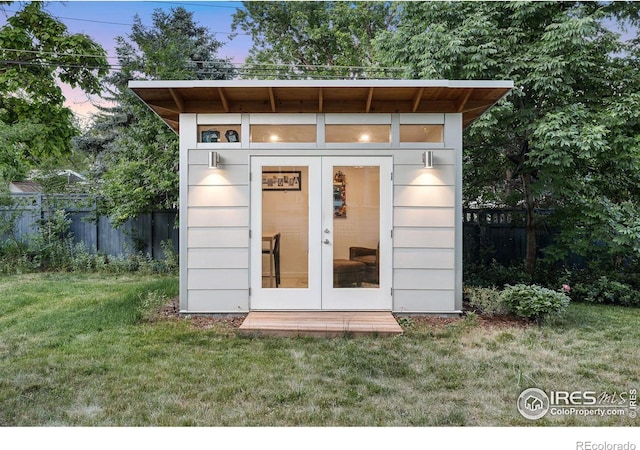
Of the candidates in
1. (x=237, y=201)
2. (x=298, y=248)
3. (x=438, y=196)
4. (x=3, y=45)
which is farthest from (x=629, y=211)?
(x=3, y=45)

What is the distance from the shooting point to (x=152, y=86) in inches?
152

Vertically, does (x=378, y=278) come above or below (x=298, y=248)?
below

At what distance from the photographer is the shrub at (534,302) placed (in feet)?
13.1

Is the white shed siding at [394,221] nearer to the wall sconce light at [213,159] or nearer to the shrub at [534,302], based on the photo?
the wall sconce light at [213,159]

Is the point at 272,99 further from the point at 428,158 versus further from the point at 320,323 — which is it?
the point at 320,323

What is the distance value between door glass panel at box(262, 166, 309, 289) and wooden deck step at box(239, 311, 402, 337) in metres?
0.38

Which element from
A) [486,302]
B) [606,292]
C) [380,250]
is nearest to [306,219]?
[380,250]

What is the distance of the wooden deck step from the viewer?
3727 millimetres

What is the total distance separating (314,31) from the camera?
12.5 metres

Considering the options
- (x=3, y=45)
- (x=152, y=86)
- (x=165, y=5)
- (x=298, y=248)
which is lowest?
(x=298, y=248)

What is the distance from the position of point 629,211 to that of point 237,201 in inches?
204

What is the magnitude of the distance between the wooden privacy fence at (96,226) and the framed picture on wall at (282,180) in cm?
394

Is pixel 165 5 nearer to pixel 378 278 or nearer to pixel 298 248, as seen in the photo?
pixel 298 248

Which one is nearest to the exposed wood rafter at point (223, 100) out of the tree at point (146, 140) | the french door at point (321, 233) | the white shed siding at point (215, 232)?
the white shed siding at point (215, 232)
